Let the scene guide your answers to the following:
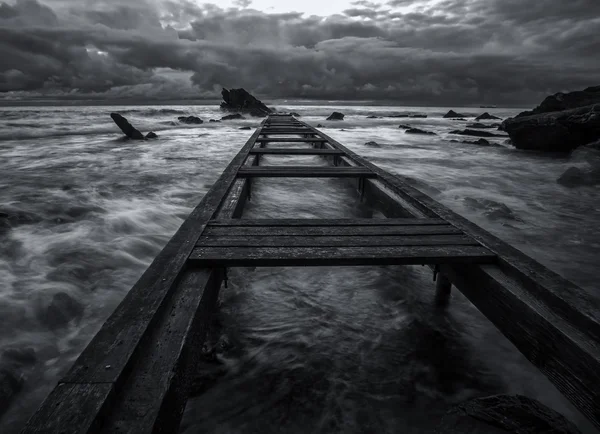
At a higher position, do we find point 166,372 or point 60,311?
point 166,372

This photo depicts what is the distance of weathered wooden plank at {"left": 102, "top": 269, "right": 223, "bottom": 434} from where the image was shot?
1.15 m

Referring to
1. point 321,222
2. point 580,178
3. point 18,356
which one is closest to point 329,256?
point 321,222

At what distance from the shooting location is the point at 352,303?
323cm

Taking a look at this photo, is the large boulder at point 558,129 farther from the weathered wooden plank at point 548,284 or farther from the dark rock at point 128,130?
the dark rock at point 128,130

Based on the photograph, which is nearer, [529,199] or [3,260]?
[3,260]

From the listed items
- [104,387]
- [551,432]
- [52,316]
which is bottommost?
[52,316]

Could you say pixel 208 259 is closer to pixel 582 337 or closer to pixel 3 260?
pixel 582 337

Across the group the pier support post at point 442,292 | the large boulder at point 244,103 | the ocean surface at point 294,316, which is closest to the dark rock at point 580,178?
the ocean surface at point 294,316

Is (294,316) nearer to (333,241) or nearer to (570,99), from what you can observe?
(333,241)

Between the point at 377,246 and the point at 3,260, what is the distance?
422 cm

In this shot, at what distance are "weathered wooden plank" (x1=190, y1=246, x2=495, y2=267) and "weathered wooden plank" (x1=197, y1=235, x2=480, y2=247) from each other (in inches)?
2.2

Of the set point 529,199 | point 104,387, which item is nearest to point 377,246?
point 104,387

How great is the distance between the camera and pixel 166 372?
131 centimetres

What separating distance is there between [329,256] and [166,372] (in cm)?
121
